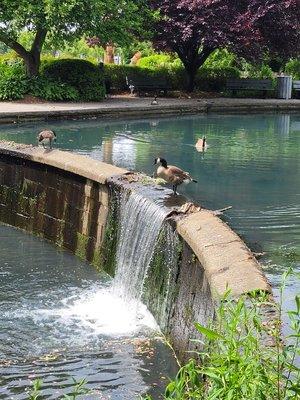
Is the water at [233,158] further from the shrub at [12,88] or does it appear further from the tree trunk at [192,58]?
the tree trunk at [192,58]

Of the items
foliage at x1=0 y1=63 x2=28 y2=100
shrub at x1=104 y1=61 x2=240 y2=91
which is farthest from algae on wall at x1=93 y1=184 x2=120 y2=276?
shrub at x1=104 y1=61 x2=240 y2=91

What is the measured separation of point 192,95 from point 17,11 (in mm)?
8958

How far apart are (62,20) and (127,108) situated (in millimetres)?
3283

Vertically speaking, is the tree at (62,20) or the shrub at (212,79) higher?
the tree at (62,20)

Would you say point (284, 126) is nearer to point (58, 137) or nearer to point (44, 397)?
point (58, 137)

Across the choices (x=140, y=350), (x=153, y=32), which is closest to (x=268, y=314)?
(x=140, y=350)

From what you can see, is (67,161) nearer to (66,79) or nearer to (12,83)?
(12,83)

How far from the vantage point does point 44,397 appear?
5918 mm

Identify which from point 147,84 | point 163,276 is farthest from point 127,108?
point 163,276

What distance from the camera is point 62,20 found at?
2288 centimetres

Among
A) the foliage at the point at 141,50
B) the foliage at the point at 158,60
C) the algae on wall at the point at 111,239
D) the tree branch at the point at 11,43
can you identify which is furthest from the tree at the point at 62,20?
the algae on wall at the point at 111,239

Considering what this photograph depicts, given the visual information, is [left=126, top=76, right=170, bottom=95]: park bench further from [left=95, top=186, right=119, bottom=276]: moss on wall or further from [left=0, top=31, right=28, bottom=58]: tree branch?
[left=95, top=186, right=119, bottom=276]: moss on wall

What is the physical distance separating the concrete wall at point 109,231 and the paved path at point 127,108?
8.48 m

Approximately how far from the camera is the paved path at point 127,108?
20688 mm
